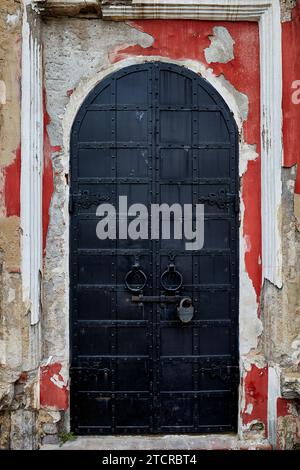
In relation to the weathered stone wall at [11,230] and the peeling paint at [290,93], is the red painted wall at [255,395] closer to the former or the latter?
the peeling paint at [290,93]

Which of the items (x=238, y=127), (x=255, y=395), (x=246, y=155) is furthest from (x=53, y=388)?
(x=238, y=127)

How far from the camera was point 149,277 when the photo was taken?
3.29 metres

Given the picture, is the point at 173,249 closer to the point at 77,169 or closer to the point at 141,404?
the point at 77,169

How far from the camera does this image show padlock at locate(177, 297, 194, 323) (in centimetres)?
323

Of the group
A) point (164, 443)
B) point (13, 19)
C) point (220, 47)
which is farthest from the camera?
point (220, 47)

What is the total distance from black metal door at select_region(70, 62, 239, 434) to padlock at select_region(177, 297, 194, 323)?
0.06 metres

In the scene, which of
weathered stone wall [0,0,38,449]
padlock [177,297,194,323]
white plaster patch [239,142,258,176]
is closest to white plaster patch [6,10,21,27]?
weathered stone wall [0,0,38,449]

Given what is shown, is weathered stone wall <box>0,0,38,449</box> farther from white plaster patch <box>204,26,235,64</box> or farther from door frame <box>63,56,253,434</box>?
white plaster patch <box>204,26,235,64</box>

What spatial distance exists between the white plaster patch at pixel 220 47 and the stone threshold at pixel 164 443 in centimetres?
271

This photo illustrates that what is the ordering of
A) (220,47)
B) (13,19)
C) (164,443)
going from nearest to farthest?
(13,19) → (164,443) → (220,47)

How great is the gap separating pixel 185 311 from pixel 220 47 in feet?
6.29

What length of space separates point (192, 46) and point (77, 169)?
1.22 m

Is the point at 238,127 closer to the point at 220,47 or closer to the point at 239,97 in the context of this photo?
the point at 239,97

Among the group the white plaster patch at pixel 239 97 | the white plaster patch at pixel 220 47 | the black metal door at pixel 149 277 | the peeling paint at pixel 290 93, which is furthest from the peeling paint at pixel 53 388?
the white plaster patch at pixel 220 47
